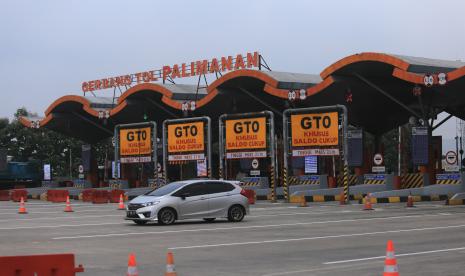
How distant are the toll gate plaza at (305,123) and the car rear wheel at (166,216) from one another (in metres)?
14.7

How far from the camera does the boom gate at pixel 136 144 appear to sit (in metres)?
50.9

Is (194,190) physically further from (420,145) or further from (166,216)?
(420,145)

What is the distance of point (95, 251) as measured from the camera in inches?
667

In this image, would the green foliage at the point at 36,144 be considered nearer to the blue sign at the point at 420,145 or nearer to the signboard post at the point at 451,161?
the blue sign at the point at 420,145

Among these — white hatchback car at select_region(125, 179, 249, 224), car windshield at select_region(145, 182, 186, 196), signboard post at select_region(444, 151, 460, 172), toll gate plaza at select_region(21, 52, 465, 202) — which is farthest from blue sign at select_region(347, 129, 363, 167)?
car windshield at select_region(145, 182, 186, 196)

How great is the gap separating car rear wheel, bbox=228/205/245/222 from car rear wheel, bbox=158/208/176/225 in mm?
2051

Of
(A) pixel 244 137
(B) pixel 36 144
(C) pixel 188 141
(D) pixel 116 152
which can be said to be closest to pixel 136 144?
(D) pixel 116 152

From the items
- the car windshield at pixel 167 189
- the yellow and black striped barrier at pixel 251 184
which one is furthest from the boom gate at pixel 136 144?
the car windshield at pixel 167 189

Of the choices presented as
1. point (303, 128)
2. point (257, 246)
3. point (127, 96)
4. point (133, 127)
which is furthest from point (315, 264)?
point (127, 96)

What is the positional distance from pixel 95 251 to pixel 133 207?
7.71m

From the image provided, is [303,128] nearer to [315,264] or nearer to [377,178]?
[377,178]

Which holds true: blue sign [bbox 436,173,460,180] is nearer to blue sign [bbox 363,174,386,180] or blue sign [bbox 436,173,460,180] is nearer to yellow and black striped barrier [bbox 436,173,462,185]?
yellow and black striped barrier [bbox 436,173,462,185]

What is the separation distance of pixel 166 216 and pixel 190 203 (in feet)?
3.15

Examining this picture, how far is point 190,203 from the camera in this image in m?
25.2
